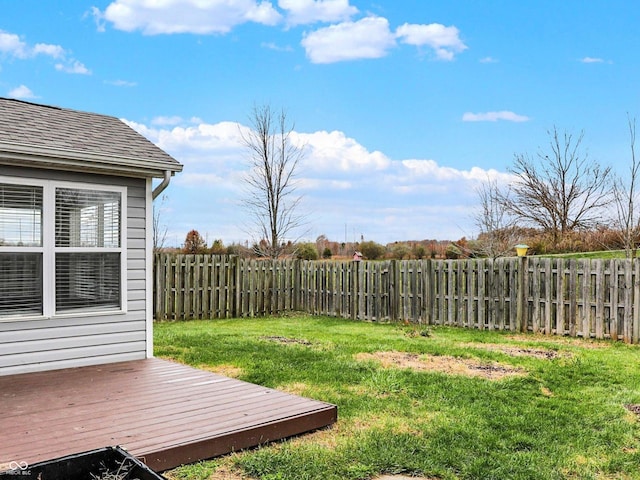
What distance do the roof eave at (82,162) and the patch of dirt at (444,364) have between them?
3.47 metres

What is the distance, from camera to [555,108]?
630 inches

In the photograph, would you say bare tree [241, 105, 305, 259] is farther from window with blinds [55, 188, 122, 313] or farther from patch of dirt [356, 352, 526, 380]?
window with blinds [55, 188, 122, 313]

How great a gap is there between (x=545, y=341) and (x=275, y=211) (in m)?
9.78

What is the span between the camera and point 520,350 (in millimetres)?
7668

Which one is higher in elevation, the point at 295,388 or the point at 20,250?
the point at 20,250

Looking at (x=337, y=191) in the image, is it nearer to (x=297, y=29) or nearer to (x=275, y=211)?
(x=275, y=211)

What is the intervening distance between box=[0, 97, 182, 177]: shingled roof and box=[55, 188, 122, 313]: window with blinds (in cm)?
37

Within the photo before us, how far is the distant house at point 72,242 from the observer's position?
5441mm

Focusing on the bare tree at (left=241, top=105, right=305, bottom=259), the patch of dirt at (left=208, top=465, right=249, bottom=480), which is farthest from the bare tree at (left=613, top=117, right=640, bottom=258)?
the patch of dirt at (left=208, top=465, right=249, bottom=480)

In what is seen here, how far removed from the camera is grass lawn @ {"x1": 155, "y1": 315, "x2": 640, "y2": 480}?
11.2ft

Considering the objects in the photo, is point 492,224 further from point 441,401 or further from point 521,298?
point 441,401

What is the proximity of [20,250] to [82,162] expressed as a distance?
1102mm

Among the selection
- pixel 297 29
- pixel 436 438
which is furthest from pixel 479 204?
pixel 436 438

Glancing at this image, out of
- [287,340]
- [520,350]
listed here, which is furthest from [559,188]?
[287,340]
